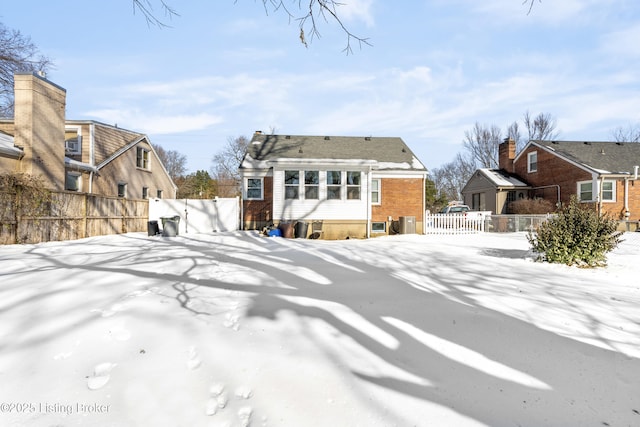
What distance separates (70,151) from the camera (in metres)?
18.3

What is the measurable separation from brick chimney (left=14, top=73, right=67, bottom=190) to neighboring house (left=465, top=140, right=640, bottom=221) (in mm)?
26270

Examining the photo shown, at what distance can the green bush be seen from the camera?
772 centimetres

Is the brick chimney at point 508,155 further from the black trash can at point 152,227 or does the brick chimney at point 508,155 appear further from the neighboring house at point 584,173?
the black trash can at point 152,227

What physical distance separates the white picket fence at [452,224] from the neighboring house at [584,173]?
5.92 m

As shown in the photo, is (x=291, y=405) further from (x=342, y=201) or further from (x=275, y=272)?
(x=342, y=201)

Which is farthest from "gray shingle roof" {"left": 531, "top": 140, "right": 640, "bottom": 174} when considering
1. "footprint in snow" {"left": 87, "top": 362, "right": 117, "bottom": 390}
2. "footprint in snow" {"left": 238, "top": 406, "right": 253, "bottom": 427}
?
"footprint in snow" {"left": 87, "top": 362, "right": 117, "bottom": 390}

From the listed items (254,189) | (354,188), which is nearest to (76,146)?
(254,189)

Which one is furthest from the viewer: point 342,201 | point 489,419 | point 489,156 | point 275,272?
point 489,156

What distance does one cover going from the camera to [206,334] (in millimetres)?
3211

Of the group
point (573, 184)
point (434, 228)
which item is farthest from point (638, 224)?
point (434, 228)

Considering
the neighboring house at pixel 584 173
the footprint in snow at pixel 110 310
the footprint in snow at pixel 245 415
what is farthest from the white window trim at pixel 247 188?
the neighboring house at pixel 584 173

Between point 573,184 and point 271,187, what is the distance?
2111 cm

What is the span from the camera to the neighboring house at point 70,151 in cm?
1291

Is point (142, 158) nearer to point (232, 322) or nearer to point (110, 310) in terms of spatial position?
point (110, 310)
